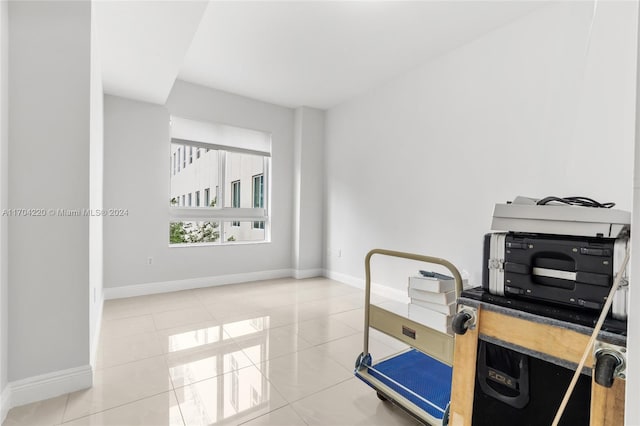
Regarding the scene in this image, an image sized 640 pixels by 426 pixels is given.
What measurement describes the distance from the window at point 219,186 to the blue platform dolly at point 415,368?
10.7ft

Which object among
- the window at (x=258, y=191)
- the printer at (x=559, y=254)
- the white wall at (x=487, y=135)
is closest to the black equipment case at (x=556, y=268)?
the printer at (x=559, y=254)

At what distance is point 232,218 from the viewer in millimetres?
4672

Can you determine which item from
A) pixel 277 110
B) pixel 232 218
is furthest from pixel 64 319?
pixel 277 110

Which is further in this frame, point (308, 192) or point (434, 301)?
point (308, 192)

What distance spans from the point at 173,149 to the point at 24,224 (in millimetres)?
2753

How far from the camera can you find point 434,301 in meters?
2.48

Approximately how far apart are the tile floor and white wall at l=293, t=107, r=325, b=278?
147cm

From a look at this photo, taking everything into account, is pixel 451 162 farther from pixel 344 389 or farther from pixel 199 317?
pixel 199 317

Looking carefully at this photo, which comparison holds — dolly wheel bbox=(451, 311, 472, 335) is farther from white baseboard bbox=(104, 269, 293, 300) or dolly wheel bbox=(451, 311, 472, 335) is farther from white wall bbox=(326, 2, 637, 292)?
white baseboard bbox=(104, 269, 293, 300)

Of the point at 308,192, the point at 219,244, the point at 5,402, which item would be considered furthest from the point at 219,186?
the point at 5,402

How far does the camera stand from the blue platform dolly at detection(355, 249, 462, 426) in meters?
1.45

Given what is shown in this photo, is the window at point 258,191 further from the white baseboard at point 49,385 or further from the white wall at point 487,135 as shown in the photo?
the white baseboard at point 49,385

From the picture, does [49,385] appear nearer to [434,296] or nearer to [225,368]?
[225,368]

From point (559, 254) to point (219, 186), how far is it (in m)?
4.30
